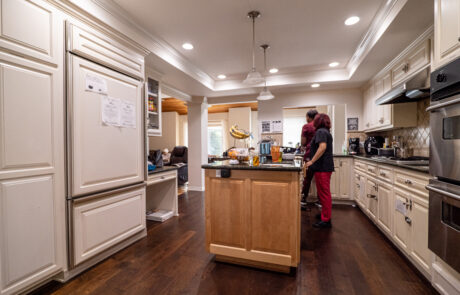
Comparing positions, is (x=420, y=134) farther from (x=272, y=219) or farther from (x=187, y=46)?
(x=187, y=46)

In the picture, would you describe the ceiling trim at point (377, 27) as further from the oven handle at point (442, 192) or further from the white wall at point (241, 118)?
the white wall at point (241, 118)

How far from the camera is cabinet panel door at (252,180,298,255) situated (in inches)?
66.1

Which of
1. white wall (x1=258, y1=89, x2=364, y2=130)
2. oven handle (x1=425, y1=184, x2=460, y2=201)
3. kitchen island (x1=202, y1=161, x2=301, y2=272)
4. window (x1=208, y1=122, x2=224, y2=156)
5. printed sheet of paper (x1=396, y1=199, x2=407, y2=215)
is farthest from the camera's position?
window (x1=208, y1=122, x2=224, y2=156)

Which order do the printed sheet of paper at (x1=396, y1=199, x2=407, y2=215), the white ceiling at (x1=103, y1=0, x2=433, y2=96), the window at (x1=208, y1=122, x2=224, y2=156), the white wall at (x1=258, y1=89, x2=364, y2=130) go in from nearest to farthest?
1. the printed sheet of paper at (x1=396, y1=199, x2=407, y2=215)
2. the white ceiling at (x1=103, y1=0, x2=433, y2=96)
3. the white wall at (x1=258, y1=89, x2=364, y2=130)
4. the window at (x1=208, y1=122, x2=224, y2=156)

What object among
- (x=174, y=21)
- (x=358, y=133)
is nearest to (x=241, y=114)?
(x=358, y=133)

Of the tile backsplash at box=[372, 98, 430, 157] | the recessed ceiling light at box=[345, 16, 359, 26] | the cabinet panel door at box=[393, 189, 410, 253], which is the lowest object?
the cabinet panel door at box=[393, 189, 410, 253]

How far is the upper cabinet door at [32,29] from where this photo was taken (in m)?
1.33

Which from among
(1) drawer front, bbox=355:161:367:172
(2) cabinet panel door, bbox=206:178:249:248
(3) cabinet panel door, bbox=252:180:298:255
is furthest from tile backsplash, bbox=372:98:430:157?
(2) cabinet panel door, bbox=206:178:249:248

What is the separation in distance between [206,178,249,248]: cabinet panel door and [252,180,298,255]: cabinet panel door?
0.30 ft

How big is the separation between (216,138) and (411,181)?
6349 millimetres

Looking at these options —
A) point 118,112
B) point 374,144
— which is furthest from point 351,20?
point 118,112

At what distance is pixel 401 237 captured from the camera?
6.55 ft

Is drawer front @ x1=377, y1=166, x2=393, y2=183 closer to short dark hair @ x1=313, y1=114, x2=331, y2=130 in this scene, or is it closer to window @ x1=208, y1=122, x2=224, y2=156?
short dark hair @ x1=313, y1=114, x2=331, y2=130

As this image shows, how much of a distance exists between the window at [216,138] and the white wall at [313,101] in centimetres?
309
